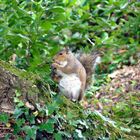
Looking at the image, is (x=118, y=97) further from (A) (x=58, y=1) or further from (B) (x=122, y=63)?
(A) (x=58, y=1)

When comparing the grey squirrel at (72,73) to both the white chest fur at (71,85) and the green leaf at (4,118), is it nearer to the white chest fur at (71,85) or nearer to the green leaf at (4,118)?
the white chest fur at (71,85)

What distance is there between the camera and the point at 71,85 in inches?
177

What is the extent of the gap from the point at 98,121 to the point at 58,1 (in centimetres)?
151

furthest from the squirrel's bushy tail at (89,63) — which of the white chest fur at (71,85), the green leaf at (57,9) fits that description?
the green leaf at (57,9)

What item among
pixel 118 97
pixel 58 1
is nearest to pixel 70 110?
pixel 58 1

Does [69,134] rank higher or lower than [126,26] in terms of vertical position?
higher

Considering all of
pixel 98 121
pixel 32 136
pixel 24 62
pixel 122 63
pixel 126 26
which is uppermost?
pixel 32 136

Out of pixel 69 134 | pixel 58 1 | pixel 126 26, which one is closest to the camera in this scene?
pixel 69 134

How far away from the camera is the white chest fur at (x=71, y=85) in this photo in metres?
4.45

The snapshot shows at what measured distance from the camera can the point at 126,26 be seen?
7262 mm

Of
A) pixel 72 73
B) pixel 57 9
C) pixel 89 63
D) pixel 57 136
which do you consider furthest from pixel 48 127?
pixel 89 63

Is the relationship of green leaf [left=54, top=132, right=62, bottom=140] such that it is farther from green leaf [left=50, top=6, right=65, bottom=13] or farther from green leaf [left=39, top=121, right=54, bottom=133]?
green leaf [left=50, top=6, right=65, bottom=13]

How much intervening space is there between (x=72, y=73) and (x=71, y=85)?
14cm

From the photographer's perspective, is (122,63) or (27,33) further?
(122,63)
